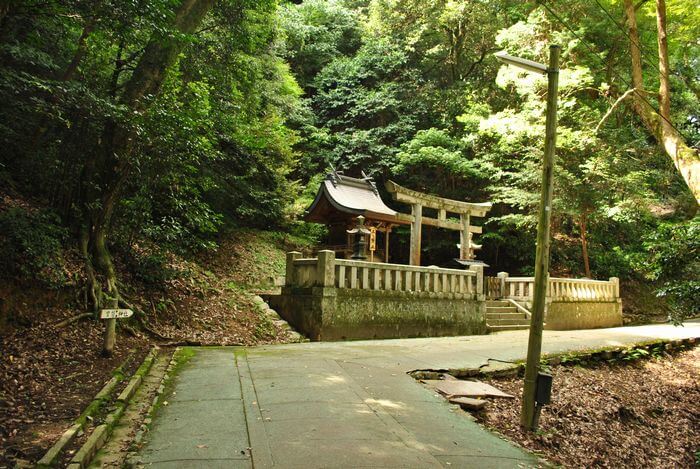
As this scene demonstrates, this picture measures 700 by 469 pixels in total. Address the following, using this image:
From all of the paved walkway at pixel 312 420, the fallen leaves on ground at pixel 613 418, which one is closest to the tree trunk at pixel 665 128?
the fallen leaves on ground at pixel 613 418

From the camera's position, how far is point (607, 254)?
66.0 ft

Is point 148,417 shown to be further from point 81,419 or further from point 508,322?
point 508,322

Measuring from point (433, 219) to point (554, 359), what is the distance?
28.5ft

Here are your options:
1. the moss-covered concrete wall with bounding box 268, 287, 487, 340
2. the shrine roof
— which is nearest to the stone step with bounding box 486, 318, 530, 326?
the moss-covered concrete wall with bounding box 268, 287, 487, 340

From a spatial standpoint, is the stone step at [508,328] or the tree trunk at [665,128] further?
the stone step at [508,328]

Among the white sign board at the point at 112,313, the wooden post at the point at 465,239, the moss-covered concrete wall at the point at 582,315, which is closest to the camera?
the white sign board at the point at 112,313

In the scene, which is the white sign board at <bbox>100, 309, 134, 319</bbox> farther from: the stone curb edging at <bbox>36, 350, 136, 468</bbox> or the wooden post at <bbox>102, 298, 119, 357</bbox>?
the stone curb edging at <bbox>36, 350, 136, 468</bbox>

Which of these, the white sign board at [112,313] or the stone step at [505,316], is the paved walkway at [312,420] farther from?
the stone step at [505,316]

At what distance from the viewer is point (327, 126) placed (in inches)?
1013

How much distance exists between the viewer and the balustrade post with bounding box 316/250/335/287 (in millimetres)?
10656

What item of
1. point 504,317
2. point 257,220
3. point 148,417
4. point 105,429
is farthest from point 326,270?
point 257,220

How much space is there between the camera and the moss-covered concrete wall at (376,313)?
35.1ft

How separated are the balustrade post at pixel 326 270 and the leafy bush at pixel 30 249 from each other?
5.15m

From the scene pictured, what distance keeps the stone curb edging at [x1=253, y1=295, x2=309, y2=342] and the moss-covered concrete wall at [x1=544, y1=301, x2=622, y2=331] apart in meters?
9.16
